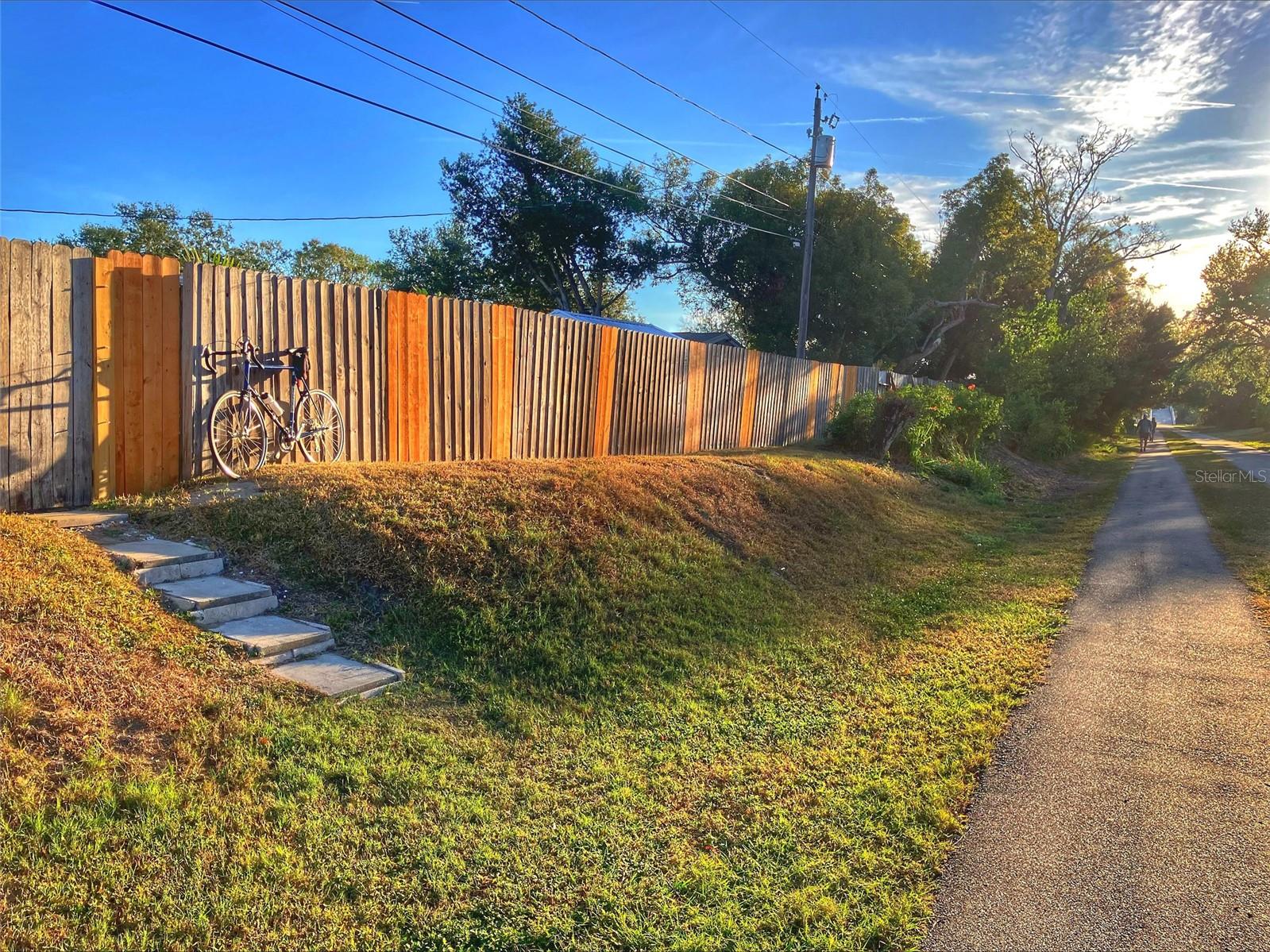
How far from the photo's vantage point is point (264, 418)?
626cm

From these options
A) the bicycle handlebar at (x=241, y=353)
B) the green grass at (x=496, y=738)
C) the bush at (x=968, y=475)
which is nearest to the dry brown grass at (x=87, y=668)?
the green grass at (x=496, y=738)

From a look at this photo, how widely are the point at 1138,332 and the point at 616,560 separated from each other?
3734 centimetres

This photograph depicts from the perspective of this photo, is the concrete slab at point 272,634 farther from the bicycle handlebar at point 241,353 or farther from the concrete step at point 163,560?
the bicycle handlebar at point 241,353

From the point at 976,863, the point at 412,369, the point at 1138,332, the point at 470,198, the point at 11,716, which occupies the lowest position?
the point at 976,863

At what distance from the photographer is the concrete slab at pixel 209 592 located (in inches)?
167

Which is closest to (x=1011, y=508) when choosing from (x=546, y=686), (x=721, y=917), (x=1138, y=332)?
(x=546, y=686)

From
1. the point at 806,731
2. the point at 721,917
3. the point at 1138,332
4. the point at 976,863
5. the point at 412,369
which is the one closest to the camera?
the point at 721,917

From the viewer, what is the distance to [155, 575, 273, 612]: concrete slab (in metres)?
4.25

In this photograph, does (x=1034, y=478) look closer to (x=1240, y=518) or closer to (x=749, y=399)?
(x=1240, y=518)

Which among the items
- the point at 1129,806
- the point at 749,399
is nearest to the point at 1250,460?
the point at 749,399

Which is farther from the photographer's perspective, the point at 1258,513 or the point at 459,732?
the point at 1258,513

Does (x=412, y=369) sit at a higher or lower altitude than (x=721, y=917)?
higher

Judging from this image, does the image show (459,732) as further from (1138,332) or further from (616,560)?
(1138,332)

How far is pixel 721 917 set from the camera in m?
2.73
